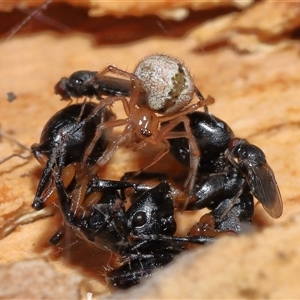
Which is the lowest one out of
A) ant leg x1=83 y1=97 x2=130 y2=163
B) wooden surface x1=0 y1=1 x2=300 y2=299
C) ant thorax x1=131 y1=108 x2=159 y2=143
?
wooden surface x1=0 y1=1 x2=300 y2=299

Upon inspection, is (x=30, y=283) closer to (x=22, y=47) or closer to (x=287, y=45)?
(x=22, y=47)

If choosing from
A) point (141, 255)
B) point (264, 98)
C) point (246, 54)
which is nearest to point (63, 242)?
point (141, 255)

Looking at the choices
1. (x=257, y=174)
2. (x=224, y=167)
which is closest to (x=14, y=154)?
(x=224, y=167)

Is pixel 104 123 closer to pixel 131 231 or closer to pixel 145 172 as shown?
pixel 145 172

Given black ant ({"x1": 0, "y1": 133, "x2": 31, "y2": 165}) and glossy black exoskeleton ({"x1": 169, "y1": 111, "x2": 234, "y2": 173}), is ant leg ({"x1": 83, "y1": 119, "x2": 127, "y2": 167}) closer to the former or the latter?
glossy black exoskeleton ({"x1": 169, "y1": 111, "x2": 234, "y2": 173})

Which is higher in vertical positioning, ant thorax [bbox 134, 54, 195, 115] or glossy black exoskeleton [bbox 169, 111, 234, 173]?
ant thorax [bbox 134, 54, 195, 115]

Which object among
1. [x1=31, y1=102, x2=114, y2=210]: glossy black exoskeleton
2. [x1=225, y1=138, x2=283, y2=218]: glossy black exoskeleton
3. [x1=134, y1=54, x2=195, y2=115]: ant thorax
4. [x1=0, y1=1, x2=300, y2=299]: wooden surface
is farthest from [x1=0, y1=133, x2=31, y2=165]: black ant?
[x1=225, y1=138, x2=283, y2=218]: glossy black exoskeleton
